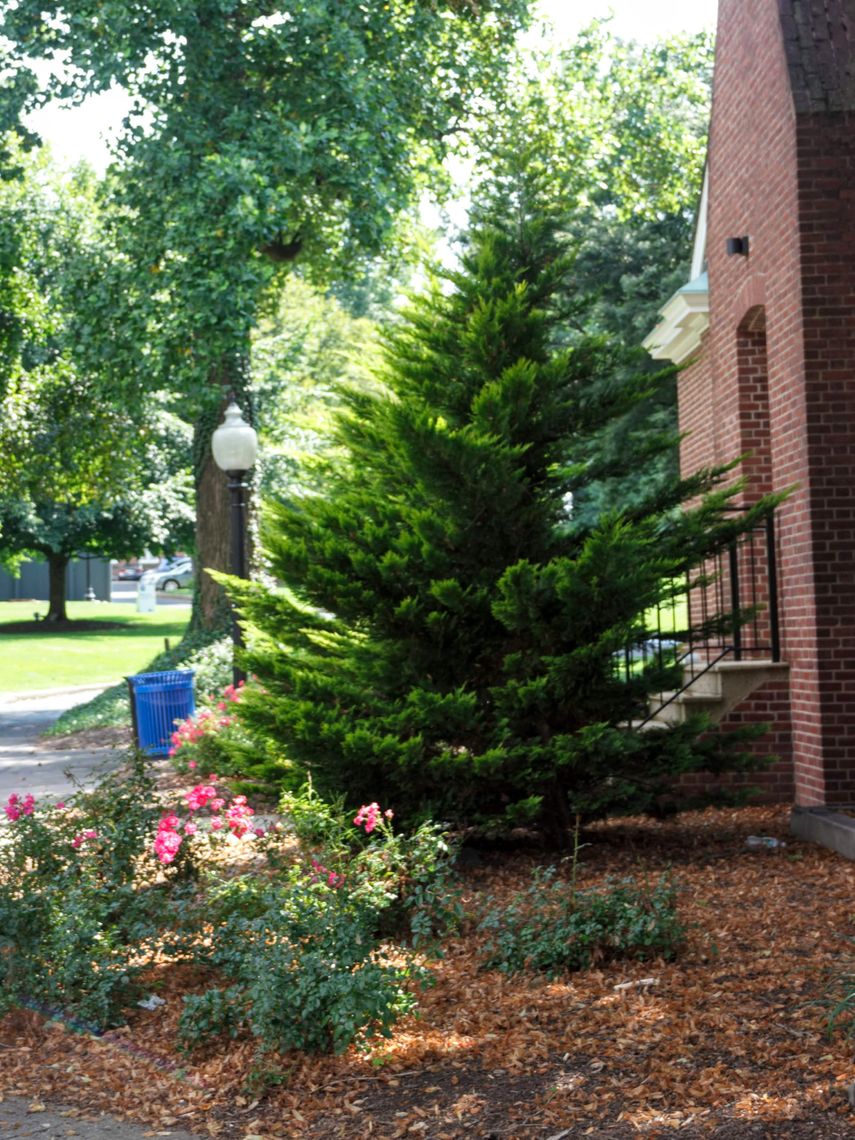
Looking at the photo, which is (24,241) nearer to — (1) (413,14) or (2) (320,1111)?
(1) (413,14)

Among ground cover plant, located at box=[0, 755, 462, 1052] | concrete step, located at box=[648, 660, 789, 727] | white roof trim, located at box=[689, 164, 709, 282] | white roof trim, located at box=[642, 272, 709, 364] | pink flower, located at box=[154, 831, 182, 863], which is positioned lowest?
ground cover plant, located at box=[0, 755, 462, 1052]

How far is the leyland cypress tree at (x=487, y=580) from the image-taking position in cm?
782

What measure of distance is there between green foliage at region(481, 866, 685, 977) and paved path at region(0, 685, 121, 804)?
283 cm

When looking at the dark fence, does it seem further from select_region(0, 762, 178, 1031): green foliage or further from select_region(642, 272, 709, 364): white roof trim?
select_region(0, 762, 178, 1031): green foliage

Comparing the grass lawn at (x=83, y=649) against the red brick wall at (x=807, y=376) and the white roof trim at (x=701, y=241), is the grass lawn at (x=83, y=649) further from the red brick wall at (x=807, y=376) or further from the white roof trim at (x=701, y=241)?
the red brick wall at (x=807, y=376)

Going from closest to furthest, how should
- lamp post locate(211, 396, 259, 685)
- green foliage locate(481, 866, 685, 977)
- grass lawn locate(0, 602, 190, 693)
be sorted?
1. green foliage locate(481, 866, 685, 977)
2. lamp post locate(211, 396, 259, 685)
3. grass lawn locate(0, 602, 190, 693)

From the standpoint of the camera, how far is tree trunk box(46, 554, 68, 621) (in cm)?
4366

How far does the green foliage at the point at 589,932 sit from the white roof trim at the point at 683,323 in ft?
21.6

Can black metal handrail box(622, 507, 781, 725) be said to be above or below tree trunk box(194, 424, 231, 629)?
below

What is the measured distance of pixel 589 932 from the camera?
19.3 feet

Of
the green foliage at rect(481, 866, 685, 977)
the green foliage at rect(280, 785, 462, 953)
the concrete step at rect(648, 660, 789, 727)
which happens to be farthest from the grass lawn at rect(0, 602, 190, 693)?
the green foliage at rect(481, 866, 685, 977)

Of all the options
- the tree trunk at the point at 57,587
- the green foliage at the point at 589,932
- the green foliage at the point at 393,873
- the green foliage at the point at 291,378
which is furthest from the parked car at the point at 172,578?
the green foliage at the point at 589,932

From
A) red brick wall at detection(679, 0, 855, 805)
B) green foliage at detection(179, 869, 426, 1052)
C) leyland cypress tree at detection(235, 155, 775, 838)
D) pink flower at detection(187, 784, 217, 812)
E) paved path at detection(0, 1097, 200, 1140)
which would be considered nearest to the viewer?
paved path at detection(0, 1097, 200, 1140)

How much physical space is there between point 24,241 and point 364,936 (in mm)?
19031
